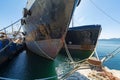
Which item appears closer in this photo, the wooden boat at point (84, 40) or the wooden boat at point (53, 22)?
the wooden boat at point (53, 22)

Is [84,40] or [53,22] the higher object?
[53,22]

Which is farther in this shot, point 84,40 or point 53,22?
point 84,40

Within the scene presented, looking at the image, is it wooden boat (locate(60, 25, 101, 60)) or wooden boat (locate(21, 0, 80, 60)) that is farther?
wooden boat (locate(60, 25, 101, 60))

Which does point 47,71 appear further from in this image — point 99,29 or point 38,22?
point 99,29

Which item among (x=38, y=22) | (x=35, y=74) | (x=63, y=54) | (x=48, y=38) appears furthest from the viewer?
(x=63, y=54)

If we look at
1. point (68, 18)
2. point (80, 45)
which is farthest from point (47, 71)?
point (80, 45)

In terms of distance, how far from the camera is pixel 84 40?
11086mm

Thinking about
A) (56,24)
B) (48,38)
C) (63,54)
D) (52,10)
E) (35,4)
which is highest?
(35,4)

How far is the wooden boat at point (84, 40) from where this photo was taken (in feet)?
35.2

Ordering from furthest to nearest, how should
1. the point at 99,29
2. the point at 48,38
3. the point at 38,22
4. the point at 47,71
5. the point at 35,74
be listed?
the point at 99,29, the point at 38,22, the point at 48,38, the point at 47,71, the point at 35,74

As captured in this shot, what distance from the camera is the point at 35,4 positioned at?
8.80 m

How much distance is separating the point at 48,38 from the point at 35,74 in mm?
1888

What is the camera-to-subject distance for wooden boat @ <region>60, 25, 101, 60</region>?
10.7 metres

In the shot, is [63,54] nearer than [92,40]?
No
